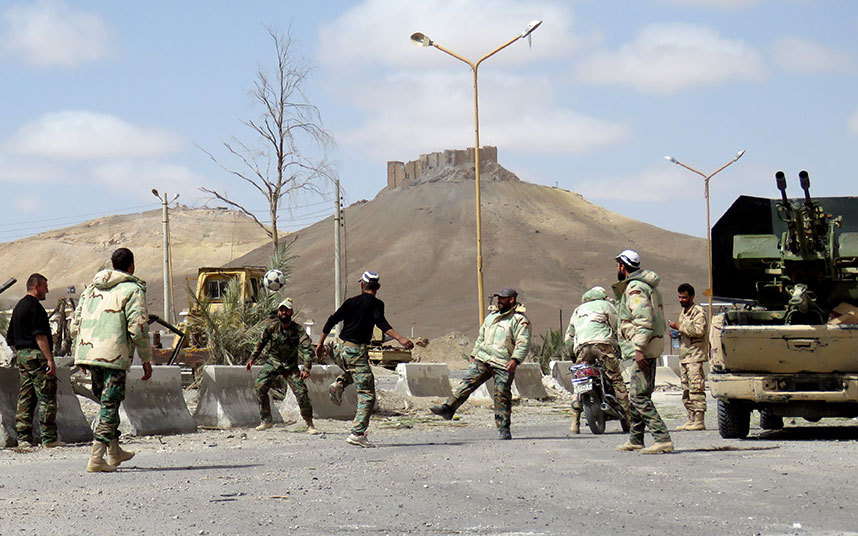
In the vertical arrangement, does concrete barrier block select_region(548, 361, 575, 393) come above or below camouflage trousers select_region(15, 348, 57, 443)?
below

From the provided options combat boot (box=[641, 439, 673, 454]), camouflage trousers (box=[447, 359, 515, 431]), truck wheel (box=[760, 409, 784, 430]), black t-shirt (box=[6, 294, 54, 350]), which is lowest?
truck wheel (box=[760, 409, 784, 430])

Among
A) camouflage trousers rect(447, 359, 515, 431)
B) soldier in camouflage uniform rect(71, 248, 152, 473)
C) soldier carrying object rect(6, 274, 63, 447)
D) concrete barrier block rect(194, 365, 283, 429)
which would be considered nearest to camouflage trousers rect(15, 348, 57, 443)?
soldier carrying object rect(6, 274, 63, 447)

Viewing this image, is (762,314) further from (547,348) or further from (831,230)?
(547,348)

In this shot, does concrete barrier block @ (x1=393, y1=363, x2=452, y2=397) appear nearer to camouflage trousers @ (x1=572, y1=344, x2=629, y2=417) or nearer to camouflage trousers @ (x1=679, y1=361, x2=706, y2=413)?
camouflage trousers @ (x1=679, y1=361, x2=706, y2=413)

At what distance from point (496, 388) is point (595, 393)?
1.46 meters

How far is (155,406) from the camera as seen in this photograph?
15281 mm

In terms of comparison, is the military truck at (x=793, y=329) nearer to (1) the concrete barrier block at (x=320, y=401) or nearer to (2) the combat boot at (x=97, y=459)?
(1) the concrete barrier block at (x=320, y=401)

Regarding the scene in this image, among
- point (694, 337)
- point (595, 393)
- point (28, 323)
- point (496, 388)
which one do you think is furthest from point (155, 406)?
point (694, 337)

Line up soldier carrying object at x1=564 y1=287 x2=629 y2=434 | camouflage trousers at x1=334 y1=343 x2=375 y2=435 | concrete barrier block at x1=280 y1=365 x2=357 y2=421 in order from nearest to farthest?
camouflage trousers at x1=334 y1=343 x2=375 y2=435, soldier carrying object at x1=564 y1=287 x2=629 y2=434, concrete barrier block at x1=280 y1=365 x2=357 y2=421

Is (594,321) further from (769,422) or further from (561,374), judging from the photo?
(561,374)

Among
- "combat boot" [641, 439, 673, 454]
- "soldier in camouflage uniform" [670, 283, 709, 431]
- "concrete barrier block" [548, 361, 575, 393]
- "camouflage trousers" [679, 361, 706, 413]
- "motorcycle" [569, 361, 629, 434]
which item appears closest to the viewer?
"combat boot" [641, 439, 673, 454]

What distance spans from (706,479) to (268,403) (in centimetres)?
759

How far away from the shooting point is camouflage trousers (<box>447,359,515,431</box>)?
14.6 meters

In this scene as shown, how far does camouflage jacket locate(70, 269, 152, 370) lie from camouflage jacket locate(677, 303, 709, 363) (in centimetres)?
779
